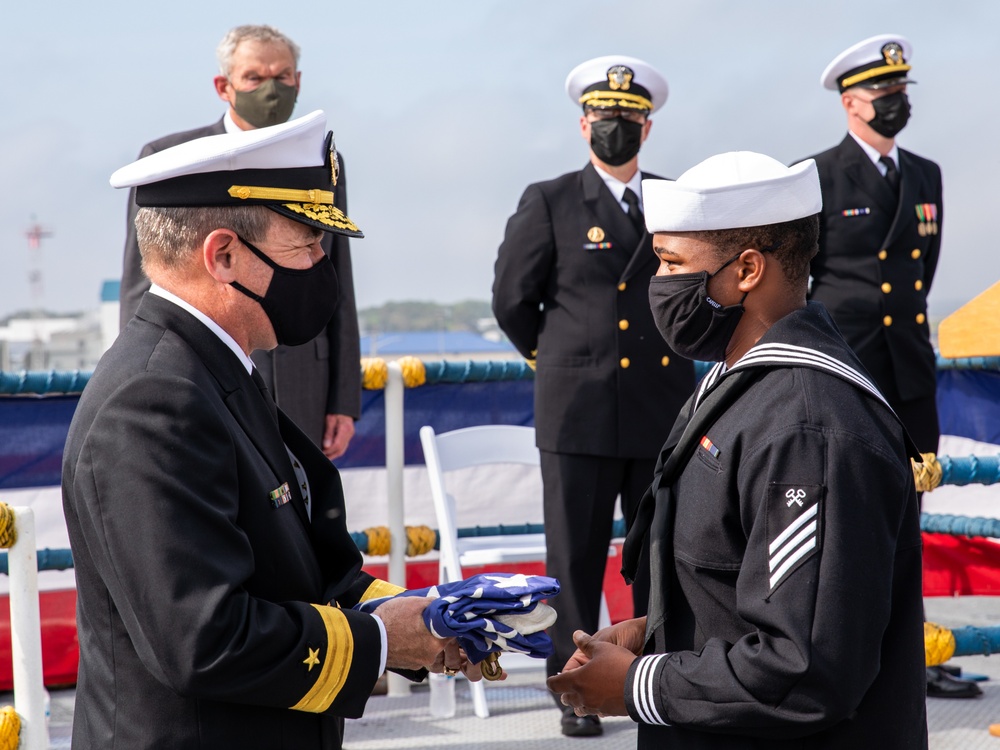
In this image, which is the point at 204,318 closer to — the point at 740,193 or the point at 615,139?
the point at 740,193

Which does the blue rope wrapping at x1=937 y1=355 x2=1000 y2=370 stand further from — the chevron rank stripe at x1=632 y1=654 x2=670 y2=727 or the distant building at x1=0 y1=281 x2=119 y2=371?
the distant building at x1=0 y1=281 x2=119 y2=371

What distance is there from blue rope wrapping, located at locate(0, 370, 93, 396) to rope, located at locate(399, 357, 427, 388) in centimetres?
134

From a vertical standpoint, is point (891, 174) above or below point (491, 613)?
above

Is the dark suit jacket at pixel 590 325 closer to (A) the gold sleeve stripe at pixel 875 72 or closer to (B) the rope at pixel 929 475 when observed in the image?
(B) the rope at pixel 929 475

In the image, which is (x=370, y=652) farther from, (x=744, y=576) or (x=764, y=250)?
(x=764, y=250)

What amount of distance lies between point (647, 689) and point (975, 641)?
271 centimetres

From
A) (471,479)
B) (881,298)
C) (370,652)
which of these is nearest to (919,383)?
(881,298)

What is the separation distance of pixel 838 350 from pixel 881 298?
3180mm

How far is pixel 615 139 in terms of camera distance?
4.71 m

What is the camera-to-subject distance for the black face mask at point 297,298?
2.04 metres

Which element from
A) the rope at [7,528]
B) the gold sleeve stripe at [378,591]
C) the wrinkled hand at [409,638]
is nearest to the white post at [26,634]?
the rope at [7,528]

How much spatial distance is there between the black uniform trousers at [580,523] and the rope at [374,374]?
89 centimetres

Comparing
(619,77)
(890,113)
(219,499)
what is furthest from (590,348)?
(219,499)

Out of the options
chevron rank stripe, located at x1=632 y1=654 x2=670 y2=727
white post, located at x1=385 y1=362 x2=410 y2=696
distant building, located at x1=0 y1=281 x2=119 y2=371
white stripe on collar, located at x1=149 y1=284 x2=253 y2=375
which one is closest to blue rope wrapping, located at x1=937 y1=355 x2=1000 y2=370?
white post, located at x1=385 y1=362 x2=410 y2=696
